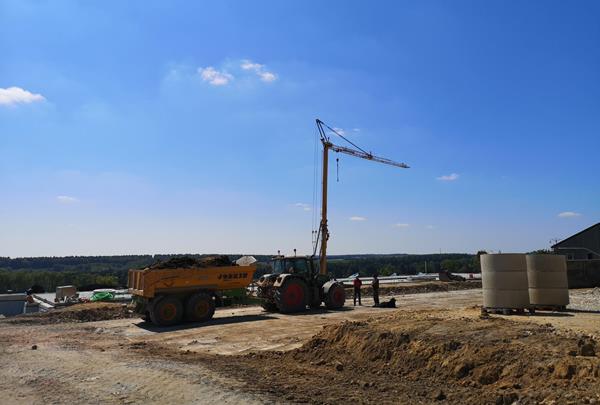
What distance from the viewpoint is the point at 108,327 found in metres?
19.3

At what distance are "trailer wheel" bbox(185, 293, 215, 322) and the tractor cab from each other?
4108 mm

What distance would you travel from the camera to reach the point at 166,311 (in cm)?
1891

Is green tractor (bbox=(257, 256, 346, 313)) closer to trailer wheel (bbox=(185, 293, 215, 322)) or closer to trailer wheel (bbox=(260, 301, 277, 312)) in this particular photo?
trailer wheel (bbox=(260, 301, 277, 312))

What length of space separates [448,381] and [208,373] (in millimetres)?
4563

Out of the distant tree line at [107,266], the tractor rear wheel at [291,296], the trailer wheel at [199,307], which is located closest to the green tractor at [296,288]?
the tractor rear wheel at [291,296]

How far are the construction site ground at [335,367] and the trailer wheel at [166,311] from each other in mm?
3394

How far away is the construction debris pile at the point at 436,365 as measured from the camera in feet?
24.5

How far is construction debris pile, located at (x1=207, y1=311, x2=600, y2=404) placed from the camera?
748 centimetres

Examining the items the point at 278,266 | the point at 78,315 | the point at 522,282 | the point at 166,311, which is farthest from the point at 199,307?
the point at 522,282

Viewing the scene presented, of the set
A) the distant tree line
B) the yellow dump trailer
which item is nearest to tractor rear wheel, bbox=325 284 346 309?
the yellow dump trailer

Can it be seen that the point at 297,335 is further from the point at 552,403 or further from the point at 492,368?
the point at 552,403

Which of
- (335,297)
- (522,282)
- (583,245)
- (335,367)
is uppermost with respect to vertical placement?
(583,245)

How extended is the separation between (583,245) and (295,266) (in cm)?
3917

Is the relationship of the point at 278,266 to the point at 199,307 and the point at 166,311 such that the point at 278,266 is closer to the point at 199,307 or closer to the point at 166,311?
the point at 199,307
